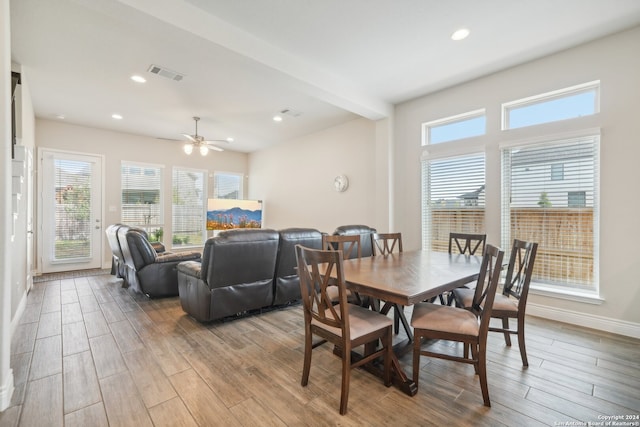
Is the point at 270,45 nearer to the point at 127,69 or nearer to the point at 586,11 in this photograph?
the point at 127,69

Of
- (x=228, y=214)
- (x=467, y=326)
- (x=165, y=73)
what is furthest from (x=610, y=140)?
(x=228, y=214)

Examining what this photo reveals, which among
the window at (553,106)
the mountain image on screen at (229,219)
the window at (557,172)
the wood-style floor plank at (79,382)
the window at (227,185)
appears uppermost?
the window at (553,106)

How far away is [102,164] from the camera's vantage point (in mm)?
6250

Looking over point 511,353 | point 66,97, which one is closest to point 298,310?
point 511,353

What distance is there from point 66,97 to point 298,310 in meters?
4.93

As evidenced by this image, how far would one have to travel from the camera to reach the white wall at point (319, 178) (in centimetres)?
541

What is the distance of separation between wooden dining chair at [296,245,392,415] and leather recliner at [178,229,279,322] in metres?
1.31

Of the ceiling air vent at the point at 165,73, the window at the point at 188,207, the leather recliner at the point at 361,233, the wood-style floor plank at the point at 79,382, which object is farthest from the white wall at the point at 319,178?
the wood-style floor plank at the point at 79,382

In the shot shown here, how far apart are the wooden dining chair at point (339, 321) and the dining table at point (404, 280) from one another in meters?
0.15

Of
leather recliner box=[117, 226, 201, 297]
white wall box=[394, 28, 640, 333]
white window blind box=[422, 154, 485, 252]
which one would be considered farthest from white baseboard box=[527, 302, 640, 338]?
leather recliner box=[117, 226, 201, 297]

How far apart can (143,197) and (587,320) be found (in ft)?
27.0

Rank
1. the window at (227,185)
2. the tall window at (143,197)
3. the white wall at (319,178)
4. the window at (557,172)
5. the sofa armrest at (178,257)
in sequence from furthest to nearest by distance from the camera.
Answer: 1. the window at (227,185)
2. the tall window at (143,197)
3. the white wall at (319,178)
4. the sofa armrest at (178,257)
5. the window at (557,172)

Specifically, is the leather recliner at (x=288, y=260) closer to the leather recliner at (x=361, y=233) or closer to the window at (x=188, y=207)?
the leather recliner at (x=361, y=233)

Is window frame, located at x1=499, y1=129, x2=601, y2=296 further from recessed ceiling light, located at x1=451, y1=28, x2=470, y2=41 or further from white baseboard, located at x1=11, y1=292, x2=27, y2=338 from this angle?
white baseboard, located at x1=11, y1=292, x2=27, y2=338
